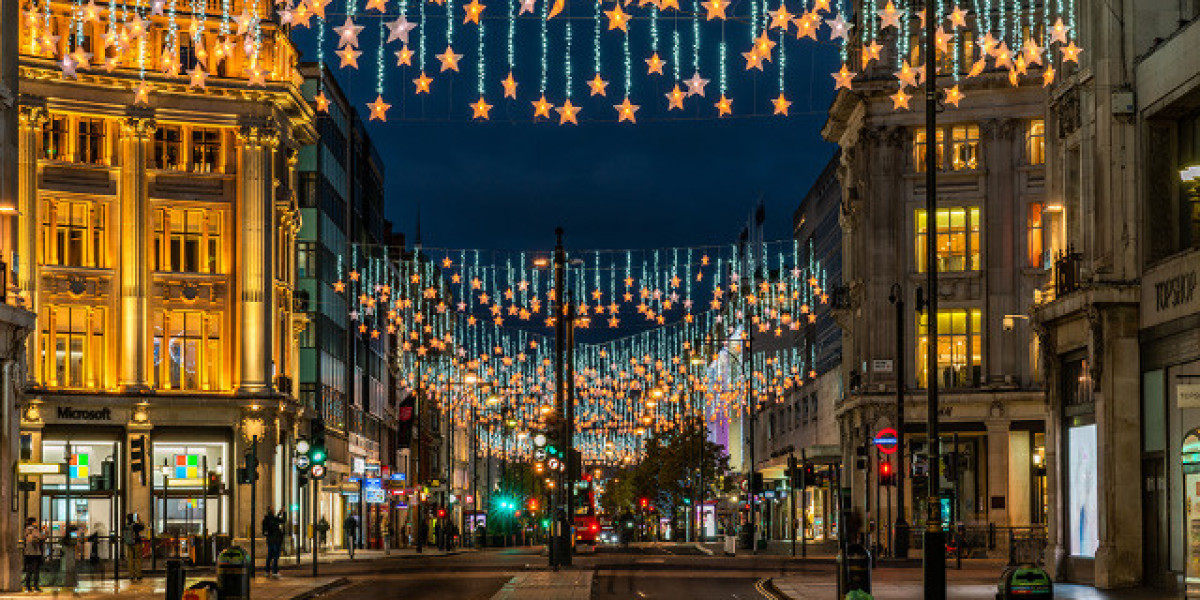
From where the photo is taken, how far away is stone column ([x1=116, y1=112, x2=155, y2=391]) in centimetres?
6450

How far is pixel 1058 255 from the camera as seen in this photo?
131 ft

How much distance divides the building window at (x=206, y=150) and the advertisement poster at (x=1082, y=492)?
1467 inches

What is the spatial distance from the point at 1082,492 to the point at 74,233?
3902 centimetres

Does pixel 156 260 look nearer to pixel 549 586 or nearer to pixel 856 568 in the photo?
pixel 549 586

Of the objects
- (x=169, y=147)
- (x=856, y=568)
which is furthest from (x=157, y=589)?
(x=169, y=147)

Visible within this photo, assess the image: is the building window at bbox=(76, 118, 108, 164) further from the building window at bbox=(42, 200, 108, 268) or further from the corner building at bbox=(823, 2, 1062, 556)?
the corner building at bbox=(823, 2, 1062, 556)

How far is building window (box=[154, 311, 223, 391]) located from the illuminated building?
0.17 feet

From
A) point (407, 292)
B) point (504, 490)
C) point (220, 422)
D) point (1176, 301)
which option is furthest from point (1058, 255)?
point (504, 490)

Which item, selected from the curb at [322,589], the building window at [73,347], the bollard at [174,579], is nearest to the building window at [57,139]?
the building window at [73,347]

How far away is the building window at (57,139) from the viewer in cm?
6356

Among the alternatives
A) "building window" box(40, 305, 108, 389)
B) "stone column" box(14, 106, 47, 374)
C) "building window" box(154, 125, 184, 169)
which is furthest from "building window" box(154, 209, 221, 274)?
"stone column" box(14, 106, 47, 374)

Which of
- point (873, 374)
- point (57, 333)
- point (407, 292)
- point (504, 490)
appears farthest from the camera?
point (504, 490)

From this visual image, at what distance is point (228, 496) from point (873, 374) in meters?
24.2

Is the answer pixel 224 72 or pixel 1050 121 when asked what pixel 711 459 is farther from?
pixel 1050 121
